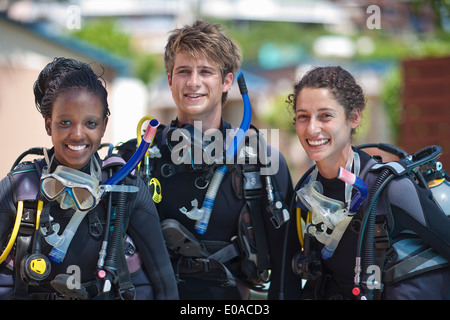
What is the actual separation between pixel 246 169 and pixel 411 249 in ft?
2.72

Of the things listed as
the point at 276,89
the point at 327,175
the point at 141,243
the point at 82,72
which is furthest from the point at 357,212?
the point at 276,89

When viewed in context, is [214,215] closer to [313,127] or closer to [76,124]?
[313,127]

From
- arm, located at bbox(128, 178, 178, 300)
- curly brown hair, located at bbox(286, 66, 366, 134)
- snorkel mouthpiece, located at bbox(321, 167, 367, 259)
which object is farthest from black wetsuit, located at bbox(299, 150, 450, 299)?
arm, located at bbox(128, 178, 178, 300)

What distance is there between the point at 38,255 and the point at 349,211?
1241 mm

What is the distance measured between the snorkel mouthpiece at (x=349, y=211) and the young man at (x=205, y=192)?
0.26 m

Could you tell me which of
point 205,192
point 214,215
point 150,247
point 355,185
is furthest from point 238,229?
point 355,185

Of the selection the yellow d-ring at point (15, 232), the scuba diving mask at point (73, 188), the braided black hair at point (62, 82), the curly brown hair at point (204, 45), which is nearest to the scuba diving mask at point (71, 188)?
the scuba diving mask at point (73, 188)

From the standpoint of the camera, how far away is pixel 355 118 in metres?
2.45

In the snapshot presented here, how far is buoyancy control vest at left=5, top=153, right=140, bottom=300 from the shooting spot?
202 cm

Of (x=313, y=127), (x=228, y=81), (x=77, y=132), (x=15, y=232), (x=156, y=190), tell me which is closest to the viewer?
(x=15, y=232)

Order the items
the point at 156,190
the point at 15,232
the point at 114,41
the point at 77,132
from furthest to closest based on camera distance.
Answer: the point at 114,41
the point at 156,190
the point at 77,132
the point at 15,232

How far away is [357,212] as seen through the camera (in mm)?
2277

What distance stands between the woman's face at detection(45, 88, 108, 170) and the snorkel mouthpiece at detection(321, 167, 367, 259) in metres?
0.98
